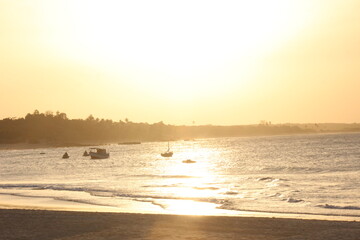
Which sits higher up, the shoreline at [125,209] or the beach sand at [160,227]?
the beach sand at [160,227]

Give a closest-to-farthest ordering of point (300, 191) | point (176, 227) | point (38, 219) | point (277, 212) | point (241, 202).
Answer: point (176, 227)
point (38, 219)
point (277, 212)
point (241, 202)
point (300, 191)

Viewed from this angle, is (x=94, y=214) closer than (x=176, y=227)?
No

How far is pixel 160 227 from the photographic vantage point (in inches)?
1021

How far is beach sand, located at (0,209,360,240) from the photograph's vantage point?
23531 mm

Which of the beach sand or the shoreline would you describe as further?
the shoreline

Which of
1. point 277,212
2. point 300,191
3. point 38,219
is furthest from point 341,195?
point 38,219

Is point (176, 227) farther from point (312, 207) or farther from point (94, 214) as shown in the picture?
point (312, 207)

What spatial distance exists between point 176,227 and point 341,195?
2257 cm

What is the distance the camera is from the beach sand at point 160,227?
23531mm

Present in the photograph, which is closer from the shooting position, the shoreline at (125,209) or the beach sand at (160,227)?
the beach sand at (160,227)

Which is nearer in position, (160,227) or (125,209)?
(160,227)

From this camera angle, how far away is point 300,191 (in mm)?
50719

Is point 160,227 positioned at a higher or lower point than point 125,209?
higher

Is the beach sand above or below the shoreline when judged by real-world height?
above
